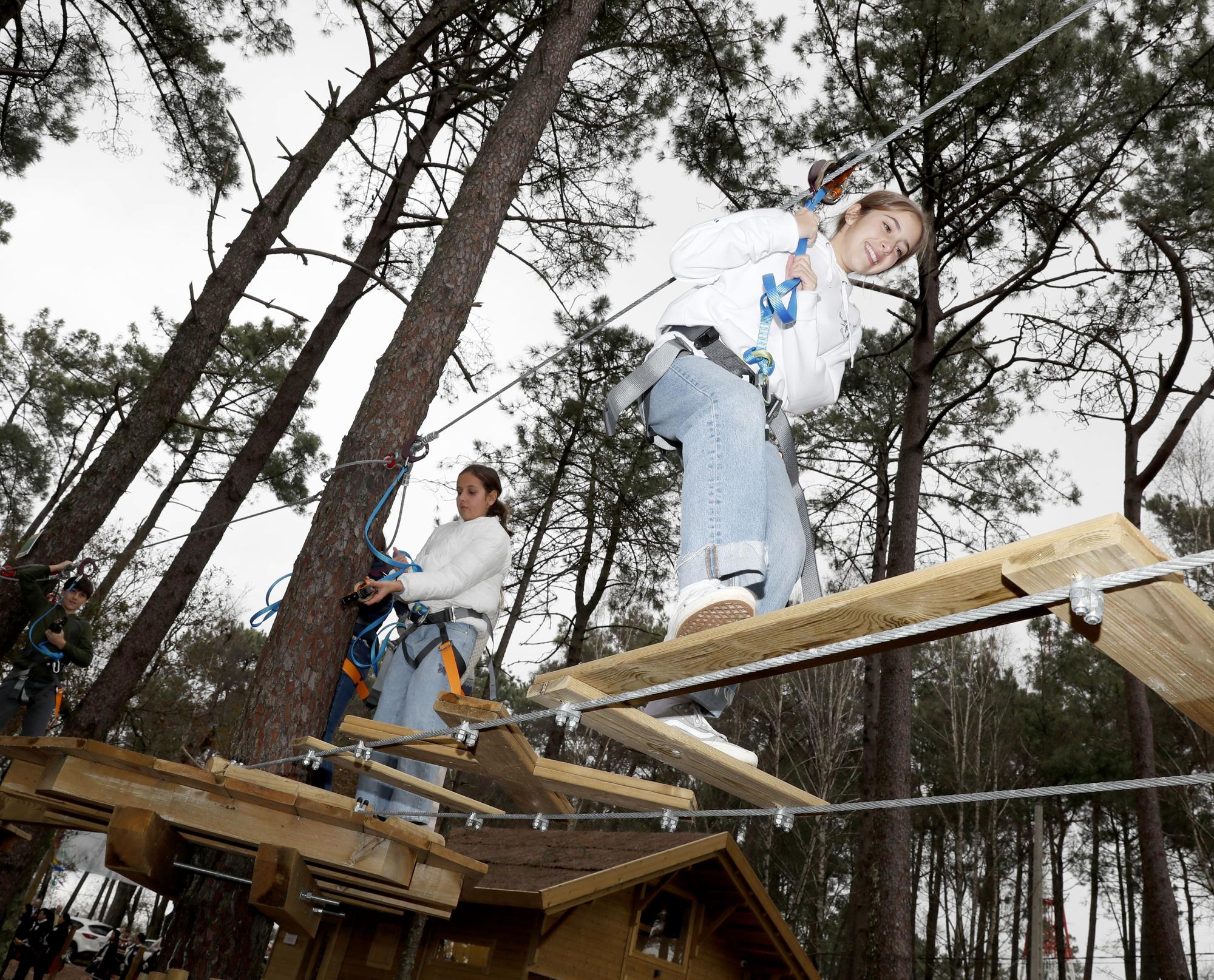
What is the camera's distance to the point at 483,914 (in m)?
9.01

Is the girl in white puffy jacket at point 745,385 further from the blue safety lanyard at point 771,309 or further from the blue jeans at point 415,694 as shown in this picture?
the blue jeans at point 415,694

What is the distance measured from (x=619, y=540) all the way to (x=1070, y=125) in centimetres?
722

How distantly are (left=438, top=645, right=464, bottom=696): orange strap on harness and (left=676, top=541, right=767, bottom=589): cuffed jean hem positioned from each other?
5.45 feet

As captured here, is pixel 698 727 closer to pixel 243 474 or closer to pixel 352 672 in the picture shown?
pixel 352 672

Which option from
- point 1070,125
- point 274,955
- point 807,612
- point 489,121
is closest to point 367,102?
point 489,121

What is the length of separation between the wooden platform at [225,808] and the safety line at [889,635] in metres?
1.00

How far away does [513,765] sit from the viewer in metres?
2.61

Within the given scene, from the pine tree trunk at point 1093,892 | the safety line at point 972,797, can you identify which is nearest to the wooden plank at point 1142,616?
the safety line at point 972,797

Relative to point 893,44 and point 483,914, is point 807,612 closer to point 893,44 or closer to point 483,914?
point 483,914

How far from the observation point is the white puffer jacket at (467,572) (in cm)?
356

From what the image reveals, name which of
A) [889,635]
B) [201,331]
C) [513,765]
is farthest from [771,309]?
[201,331]

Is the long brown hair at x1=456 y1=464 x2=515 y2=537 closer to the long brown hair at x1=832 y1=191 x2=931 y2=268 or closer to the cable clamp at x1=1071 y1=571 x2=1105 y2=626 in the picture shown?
the long brown hair at x1=832 y1=191 x2=931 y2=268

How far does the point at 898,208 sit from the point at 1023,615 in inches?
59.9

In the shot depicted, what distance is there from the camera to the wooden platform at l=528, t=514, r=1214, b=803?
3.70ft
